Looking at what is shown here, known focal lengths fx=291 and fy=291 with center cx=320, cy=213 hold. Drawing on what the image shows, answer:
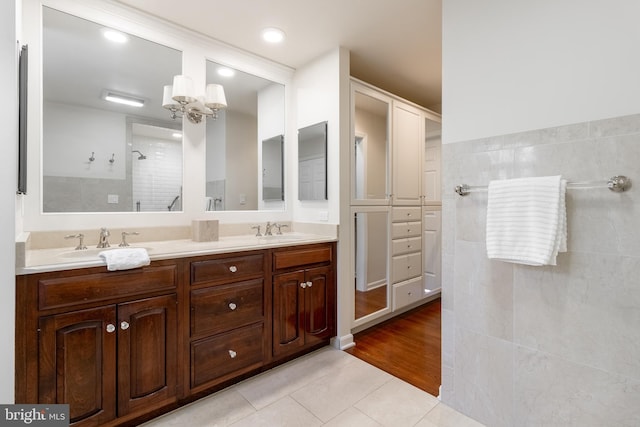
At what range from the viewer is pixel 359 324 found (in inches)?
105

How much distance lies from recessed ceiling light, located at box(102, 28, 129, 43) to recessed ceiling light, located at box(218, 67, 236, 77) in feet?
2.18

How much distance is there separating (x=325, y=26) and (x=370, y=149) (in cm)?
111

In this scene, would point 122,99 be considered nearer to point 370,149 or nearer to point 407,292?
point 370,149

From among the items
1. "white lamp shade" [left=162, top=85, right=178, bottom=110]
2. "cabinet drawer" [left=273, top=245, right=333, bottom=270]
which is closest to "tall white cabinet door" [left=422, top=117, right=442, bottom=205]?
"cabinet drawer" [left=273, top=245, right=333, bottom=270]

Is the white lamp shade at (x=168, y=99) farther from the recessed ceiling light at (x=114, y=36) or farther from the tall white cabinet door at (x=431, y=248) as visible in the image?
the tall white cabinet door at (x=431, y=248)

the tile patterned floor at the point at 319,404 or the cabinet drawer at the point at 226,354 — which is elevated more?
the cabinet drawer at the point at 226,354

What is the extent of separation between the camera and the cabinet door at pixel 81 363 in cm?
131

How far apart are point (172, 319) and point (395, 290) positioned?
6.87ft

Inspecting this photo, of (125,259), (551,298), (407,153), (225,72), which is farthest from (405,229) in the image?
(125,259)

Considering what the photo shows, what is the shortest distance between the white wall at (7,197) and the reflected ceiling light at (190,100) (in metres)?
0.91

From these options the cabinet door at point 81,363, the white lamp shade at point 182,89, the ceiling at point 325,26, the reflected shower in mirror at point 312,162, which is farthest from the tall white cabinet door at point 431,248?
the cabinet door at point 81,363

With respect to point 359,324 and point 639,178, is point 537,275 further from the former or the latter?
point 359,324

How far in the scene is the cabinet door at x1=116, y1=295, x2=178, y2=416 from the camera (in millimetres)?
1499

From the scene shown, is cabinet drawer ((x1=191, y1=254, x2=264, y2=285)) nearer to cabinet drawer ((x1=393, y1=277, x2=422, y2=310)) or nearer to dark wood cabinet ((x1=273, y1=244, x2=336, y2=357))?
dark wood cabinet ((x1=273, y1=244, x2=336, y2=357))
